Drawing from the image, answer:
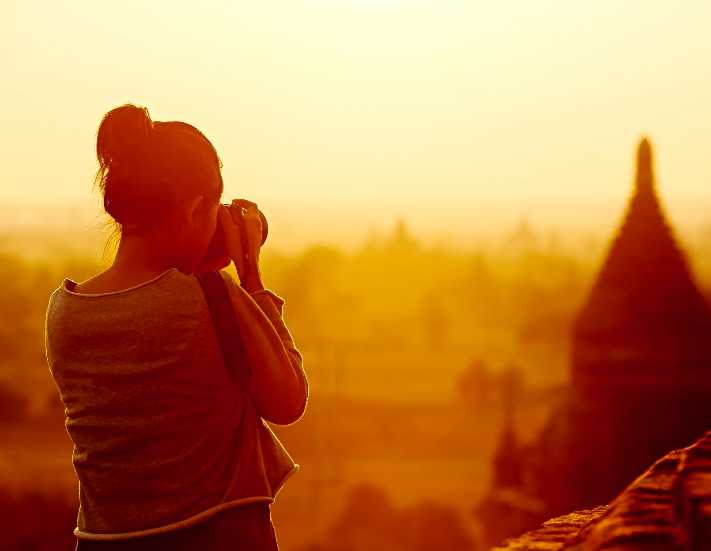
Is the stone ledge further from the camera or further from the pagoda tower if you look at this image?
the pagoda tower

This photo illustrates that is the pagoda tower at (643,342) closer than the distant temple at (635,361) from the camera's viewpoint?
No

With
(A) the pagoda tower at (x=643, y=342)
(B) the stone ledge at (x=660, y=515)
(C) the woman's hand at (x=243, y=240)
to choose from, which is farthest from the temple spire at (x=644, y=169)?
(C) the woman's hand at (x=243, y=240)

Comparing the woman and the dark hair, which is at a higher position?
the dark hair

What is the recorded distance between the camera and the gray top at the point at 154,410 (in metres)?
2.26

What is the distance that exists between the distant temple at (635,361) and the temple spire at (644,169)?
0.07 ft

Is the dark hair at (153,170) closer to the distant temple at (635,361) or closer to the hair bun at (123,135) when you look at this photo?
the hair bun at (123,135)

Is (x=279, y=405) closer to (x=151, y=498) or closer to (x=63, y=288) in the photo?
(x=151, y=498)

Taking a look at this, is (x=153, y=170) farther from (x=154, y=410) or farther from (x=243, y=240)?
(x=154, y=410)

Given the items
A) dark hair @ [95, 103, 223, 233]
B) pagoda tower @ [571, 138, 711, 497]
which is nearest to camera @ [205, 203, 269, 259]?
dark hair @ [95, 103, 223, 233]

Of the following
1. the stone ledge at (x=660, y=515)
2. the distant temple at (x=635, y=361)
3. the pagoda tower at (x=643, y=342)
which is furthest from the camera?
the pagoda tower at (x=643, y=342)

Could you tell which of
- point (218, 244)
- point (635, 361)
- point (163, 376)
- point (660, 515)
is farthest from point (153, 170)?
point (635, 361)

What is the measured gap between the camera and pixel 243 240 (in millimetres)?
2469

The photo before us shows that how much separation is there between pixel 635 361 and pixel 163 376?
71.6 ft

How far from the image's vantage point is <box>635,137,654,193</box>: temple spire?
23422 mm
